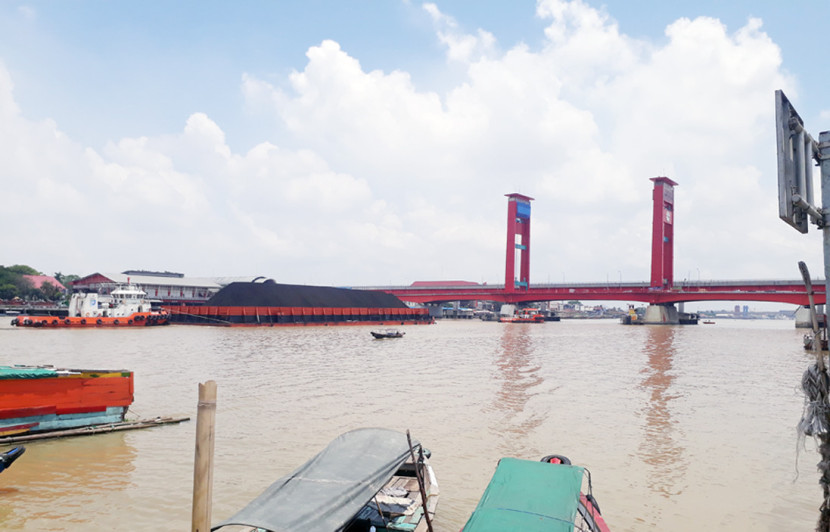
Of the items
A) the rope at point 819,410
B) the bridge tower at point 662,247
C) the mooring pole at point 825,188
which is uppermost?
the bridge tower at point 662,247

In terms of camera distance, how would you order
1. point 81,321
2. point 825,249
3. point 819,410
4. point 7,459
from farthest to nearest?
point 81,321
point 7,459
point 819,410
point 825,249

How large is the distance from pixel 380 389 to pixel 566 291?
2759 inches

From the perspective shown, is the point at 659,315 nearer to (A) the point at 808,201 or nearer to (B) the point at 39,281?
(A) the point at 808,201

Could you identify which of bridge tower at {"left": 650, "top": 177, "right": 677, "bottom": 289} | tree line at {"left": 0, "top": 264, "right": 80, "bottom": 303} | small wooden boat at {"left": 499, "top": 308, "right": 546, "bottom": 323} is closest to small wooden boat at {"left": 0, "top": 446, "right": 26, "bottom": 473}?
bridge tower at {"left": 650, "top": 177, "right": 677, "bottom": 289}

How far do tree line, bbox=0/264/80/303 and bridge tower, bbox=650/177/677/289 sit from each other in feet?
328

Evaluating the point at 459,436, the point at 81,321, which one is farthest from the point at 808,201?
the point at 81,321

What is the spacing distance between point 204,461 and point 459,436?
7674 millimetres

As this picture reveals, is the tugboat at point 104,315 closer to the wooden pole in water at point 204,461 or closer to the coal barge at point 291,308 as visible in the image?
the coal barge at point 291,308

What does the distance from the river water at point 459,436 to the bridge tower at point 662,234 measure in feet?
181

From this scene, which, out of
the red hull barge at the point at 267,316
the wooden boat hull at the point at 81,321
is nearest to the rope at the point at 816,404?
the wooden boat hull at the point at 81,321

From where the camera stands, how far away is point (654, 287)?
79500 mm

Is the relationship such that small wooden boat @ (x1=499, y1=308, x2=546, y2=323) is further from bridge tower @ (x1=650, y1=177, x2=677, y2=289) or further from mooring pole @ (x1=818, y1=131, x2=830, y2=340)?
mooring pole @ (x1=818, y1=131, x2=830, y2=340)

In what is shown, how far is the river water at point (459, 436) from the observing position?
834cm

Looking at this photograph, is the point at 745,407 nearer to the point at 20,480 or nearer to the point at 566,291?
the point at 20,480
